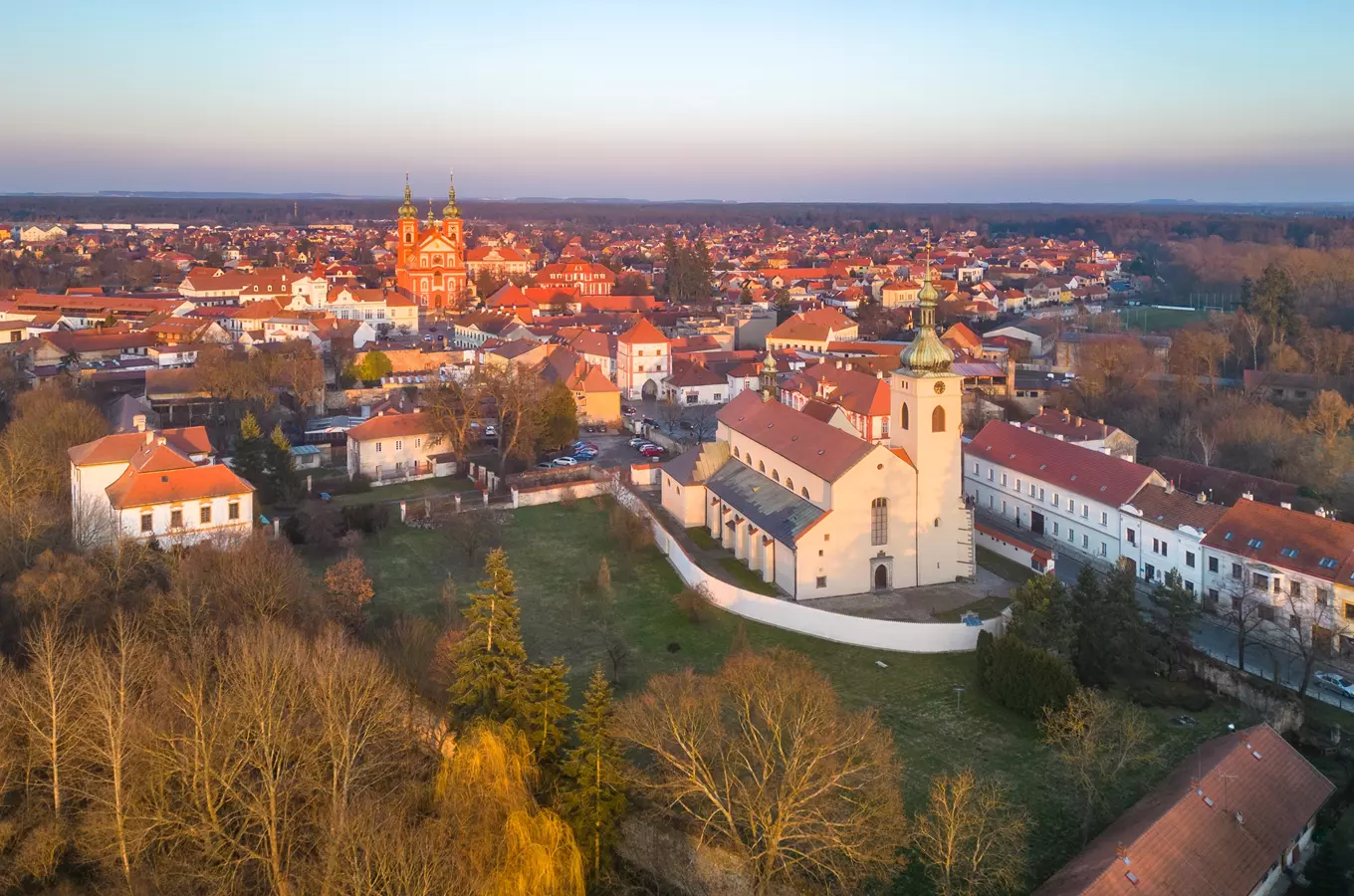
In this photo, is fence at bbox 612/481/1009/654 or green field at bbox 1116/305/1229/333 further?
green field at bbox 1116/305/1229/333

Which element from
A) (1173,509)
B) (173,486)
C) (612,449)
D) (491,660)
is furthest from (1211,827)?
(612,449)

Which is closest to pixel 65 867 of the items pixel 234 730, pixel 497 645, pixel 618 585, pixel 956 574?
pixel 234 730

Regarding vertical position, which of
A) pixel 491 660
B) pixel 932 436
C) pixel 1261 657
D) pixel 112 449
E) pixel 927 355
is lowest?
pixel 1261 657

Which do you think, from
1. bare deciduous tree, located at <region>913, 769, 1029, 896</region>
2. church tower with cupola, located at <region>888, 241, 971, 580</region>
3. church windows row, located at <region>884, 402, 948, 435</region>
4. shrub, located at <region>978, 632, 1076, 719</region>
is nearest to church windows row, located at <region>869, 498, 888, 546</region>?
church tower with cupola, located at <region>888, 241, 971, 580</region>

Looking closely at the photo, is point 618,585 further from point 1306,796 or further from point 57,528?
point 1306,796

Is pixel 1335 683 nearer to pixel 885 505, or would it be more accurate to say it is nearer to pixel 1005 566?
pixel 1005 566

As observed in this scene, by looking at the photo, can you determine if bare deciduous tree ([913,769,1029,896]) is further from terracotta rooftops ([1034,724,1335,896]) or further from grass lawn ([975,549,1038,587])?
grass lawn ([975,549,1038,587])
